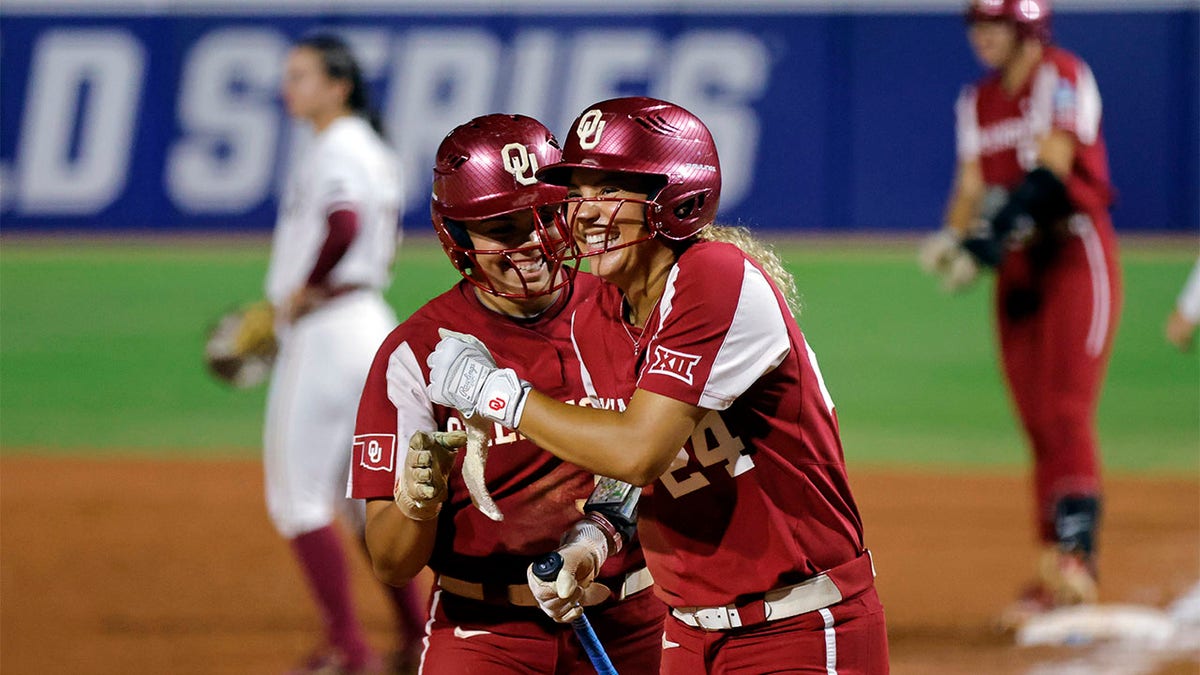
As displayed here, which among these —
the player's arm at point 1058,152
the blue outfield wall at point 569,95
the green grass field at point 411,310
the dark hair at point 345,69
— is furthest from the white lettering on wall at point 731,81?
the dark hair at point 345,69

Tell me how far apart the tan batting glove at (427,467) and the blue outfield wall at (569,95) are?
11.2 m

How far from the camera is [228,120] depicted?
1445 centimetres

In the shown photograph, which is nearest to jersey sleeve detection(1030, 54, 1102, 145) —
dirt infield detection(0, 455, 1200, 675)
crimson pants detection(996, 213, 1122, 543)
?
crimson pants detection(996, 213, 1122, 543)

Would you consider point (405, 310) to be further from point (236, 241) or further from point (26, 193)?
point (26, 193)

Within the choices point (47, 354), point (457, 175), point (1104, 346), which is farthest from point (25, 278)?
point (457, 175)

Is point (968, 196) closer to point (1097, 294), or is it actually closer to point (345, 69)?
point (1097, 294)

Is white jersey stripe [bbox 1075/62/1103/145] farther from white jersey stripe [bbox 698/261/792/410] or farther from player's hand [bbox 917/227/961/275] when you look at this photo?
white jersey stripe [bbox 698/261/792/410]

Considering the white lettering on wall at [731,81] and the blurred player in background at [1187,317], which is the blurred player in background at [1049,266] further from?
the white lettering on wall at [731,81]

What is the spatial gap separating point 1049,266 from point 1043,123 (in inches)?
22.8

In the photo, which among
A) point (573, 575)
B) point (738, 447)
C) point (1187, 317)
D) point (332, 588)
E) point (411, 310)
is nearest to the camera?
point (738, 447)

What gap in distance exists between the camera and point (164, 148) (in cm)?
1445

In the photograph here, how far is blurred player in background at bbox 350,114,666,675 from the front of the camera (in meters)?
3.03

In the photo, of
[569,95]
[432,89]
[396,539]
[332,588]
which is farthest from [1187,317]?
[432,89]

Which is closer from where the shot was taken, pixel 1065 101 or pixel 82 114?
pixel 1065 101
